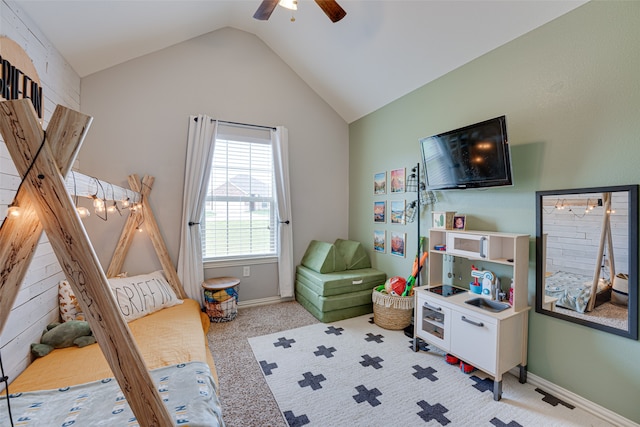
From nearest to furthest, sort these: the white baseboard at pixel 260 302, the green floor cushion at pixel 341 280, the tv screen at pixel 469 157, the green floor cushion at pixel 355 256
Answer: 1. the tv screen at pixel 469 157
2. the green floor cushion at pixel 341 280
3. the white baseboard at pixel 260 302
4. the green floor cushion at pixel 355 256

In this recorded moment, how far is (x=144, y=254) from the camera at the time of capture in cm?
302

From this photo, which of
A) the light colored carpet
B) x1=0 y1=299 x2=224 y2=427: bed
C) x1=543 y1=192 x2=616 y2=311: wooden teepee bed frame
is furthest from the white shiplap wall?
x1=543 y1=192 x2=616 y2=311: wooden teepee bed frame

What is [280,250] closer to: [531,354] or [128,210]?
[128,210]

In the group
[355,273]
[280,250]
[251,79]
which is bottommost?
[355,273]

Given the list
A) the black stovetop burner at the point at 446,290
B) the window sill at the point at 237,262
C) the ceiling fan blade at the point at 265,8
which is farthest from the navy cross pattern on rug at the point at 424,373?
the ceiling fan blade at the point at 265,8

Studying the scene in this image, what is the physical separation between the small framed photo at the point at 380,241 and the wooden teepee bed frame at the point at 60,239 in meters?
3.11

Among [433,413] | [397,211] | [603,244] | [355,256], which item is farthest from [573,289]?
[355,256]

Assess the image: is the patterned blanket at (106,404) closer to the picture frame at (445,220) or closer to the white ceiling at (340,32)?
the picture frame at (445,220)

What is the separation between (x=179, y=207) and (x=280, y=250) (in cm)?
138

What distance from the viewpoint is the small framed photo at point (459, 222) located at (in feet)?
8.02

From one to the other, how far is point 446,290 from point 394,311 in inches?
24.3

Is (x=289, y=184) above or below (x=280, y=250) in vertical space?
above

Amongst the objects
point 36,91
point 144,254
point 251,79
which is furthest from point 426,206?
point 36,91

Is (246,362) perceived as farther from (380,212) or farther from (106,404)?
(380,212)
